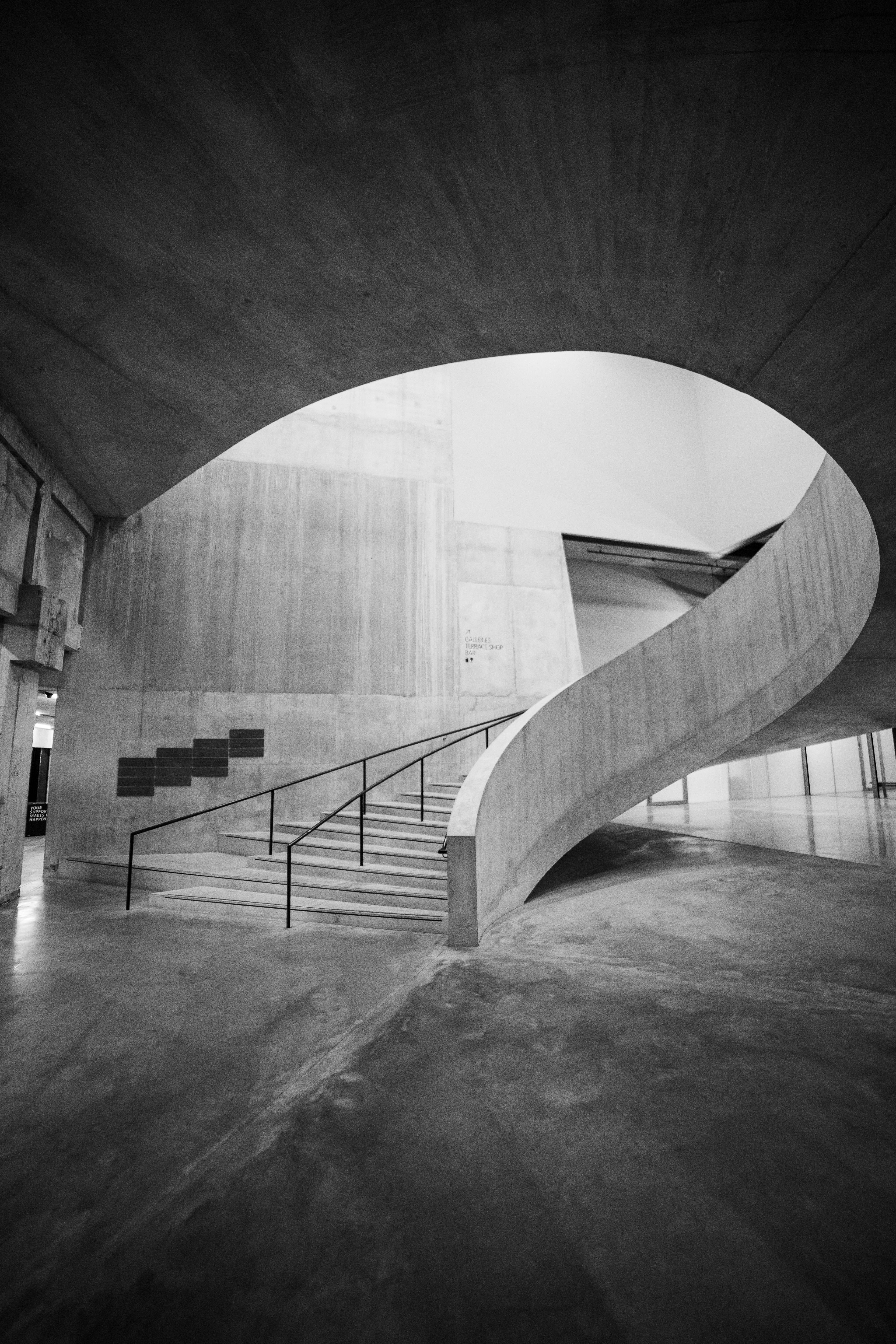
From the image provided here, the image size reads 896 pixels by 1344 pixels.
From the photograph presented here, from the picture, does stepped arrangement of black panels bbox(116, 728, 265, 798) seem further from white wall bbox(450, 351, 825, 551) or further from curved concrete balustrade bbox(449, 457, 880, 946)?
white wall bbox(450, 351, 825, 551)

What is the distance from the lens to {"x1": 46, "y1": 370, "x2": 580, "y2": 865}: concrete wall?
371 inches

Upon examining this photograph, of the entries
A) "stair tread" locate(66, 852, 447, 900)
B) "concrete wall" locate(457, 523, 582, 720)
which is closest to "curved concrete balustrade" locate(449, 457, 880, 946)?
"stair tread" locate(66, 852, 447, 900)

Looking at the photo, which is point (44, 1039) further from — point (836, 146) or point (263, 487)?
point (263, 487)

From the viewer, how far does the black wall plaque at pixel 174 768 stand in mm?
9398

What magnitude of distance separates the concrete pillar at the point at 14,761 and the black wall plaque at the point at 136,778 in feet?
5.44

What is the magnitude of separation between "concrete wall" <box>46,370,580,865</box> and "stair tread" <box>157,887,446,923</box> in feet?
8.31

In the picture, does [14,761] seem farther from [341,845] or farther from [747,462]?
[747,462]

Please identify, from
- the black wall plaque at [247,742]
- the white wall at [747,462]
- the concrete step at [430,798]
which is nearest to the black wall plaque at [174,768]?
the black wall plaque at [247,742]

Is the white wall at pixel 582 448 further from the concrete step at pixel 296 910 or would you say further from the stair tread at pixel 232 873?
the concrete step at pixel 296 910

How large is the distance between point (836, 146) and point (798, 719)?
6.47m

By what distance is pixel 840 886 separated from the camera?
250 inches

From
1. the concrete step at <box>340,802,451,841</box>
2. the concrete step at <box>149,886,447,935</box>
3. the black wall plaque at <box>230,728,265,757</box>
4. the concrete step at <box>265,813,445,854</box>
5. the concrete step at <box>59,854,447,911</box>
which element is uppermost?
the black wall plaque at <box>230,728,265,757</box>

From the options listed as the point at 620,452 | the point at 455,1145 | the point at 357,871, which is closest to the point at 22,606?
the point at 357,871

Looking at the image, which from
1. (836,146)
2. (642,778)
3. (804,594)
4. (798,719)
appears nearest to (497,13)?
(836,146)
